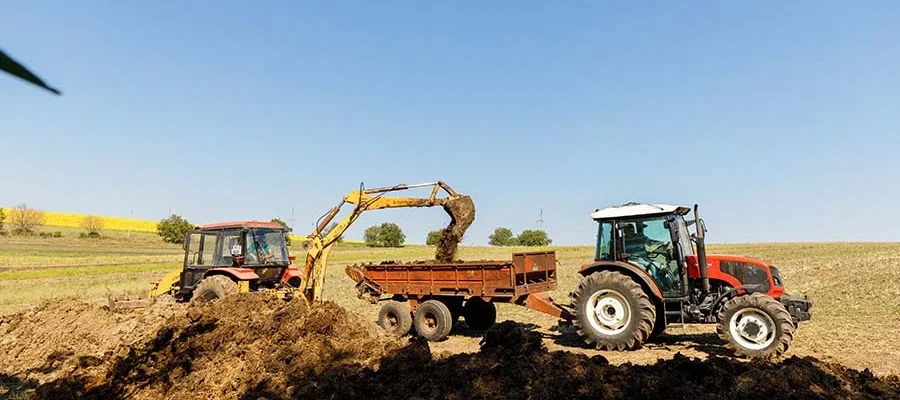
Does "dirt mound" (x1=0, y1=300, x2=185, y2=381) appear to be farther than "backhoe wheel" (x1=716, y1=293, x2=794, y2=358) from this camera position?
Yes

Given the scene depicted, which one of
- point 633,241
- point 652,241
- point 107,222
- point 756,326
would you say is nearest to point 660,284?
point 652,241

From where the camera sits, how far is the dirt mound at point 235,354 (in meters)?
6.96

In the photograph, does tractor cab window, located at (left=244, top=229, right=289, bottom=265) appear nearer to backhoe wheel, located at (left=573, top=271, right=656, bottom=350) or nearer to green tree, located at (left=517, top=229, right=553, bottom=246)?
backhoe wheel, located at (left=573, top=271, right=656, bottom=350)

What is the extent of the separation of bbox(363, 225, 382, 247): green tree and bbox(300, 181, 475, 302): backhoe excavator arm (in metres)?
63.8

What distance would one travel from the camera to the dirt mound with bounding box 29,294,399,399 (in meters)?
6.96

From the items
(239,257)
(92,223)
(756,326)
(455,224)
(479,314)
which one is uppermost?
(92,223)

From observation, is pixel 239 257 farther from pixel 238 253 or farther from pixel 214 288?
pixel 214 288

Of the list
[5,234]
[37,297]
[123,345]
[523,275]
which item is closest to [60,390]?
[123,345]

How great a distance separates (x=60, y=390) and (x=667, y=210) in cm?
879

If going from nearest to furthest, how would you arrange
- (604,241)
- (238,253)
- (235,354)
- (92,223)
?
1. (235,354)
2. (604,241)
3. (238,253)
4. (92,223)

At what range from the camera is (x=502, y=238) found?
3305 inches

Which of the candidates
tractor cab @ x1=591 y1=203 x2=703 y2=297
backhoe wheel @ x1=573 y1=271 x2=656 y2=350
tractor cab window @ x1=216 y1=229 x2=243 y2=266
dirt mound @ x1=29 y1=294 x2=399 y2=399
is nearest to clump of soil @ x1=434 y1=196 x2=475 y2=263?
tractor cab @ x1=591 y1=203 x2=703 y2=297

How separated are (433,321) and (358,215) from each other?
2791mm

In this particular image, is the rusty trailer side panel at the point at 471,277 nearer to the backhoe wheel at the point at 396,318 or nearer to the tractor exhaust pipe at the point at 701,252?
the backhoe wheel at the point at 396,318
